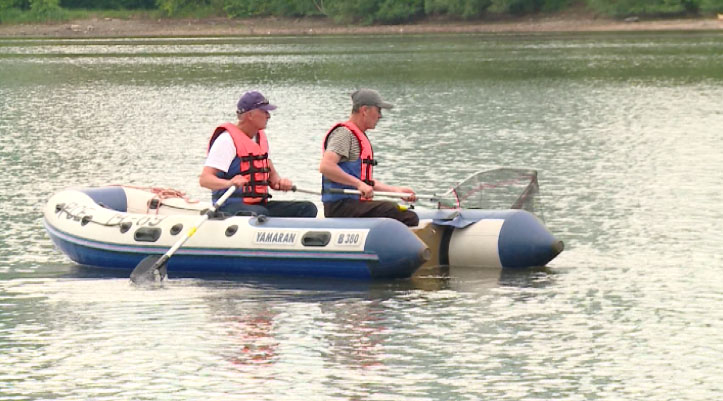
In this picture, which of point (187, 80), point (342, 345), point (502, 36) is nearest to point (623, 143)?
point (342, 345)

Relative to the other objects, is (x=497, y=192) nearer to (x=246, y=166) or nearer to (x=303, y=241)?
(x=303, y=241)

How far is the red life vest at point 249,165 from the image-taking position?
40.5 feet

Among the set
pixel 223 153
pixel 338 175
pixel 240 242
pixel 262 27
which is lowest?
pixel 262 27

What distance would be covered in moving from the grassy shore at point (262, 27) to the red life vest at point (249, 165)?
62898 mm

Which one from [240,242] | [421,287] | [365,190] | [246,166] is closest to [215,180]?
[246,166]

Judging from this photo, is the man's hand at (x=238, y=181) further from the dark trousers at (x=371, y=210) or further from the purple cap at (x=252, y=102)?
the dark trousers at (x=371, y=210)

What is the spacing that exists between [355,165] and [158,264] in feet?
5.85

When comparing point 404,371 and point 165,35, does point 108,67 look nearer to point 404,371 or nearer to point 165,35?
point 165,35

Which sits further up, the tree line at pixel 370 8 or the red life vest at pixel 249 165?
the red life vest at pixel 249 165

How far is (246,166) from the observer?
12383 millimetres

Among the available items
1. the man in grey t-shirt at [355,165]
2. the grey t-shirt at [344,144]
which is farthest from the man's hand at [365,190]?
the grey t-shirt at [344,144]

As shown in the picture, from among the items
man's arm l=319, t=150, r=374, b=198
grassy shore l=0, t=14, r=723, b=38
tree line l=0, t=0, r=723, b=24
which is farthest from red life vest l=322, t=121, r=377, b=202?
grassy shore l=0, t=14, r=723, b=38

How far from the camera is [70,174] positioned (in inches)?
816

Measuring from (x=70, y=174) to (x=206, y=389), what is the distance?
12.5 metres
